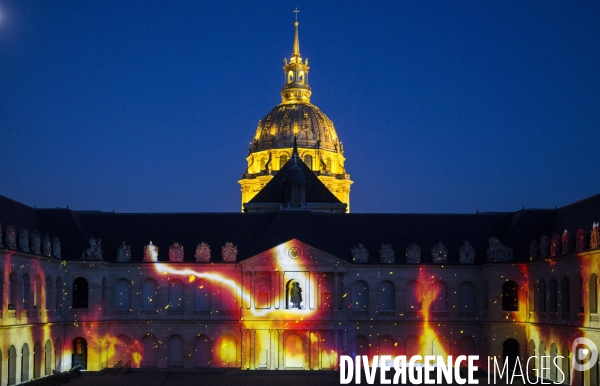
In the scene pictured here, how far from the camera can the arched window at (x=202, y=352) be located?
10150cm

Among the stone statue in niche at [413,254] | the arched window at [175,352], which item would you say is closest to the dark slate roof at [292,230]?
the stone statue in niche at [413,254]

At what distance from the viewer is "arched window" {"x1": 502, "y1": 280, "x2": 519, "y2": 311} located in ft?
325

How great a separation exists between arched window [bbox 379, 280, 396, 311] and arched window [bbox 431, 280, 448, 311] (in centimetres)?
359

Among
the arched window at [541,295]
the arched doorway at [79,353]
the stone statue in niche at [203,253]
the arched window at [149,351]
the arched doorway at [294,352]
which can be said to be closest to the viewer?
the arched window at [541,295]

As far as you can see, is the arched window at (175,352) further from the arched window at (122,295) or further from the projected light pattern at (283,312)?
the arched window at (122,295)

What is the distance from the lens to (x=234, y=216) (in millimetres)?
108312

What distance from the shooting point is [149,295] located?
10275cm

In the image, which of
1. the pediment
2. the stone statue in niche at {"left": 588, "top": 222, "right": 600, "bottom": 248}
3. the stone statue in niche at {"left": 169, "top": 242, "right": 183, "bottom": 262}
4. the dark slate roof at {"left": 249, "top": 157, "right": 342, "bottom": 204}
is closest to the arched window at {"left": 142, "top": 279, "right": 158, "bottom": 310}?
the stone statue in niche at {"left": 169, "top": 242, "right": 183, "bottom": 262}

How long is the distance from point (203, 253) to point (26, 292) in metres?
18.8

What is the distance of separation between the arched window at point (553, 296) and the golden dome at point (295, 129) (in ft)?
257

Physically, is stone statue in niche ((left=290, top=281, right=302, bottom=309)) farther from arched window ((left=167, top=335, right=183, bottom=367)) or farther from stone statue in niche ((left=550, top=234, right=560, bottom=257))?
stone statue in niche ((left=550, top=234, right=560, bottom=257))

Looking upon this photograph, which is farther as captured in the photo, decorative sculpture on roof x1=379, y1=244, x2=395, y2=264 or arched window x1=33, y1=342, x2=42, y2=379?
decorative sculpture on roof x1=379, y1=244, x2=395, y2=264

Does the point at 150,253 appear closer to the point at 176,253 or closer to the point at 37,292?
the point at 176,253

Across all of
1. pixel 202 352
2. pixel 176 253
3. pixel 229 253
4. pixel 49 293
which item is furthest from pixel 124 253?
pixel 202 352
